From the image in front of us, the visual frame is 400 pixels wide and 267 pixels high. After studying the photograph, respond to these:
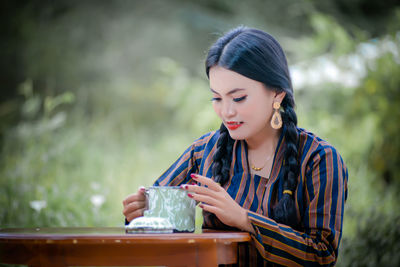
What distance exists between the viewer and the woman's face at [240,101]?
67.9 inches

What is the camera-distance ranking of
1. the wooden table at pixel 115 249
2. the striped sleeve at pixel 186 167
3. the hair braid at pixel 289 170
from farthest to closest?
1. the striped sleeve at pixel 186 167
2. the hair braid at pixel 289 170
3. the wooden table at pixel 115 249

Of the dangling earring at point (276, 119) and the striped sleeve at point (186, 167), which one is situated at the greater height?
the dangling earring at point (276, 119)

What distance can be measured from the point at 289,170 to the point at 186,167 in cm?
51

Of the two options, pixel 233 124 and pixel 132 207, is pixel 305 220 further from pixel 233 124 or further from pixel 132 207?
pixel 132 207

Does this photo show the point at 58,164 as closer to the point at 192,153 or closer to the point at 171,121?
the point at 192,153

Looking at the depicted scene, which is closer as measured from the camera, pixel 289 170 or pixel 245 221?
pixel 245 221

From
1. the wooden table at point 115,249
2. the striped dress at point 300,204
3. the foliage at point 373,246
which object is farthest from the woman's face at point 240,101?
the foliage at point 373,246

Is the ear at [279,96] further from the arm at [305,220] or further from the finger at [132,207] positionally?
the finger at [132,207]

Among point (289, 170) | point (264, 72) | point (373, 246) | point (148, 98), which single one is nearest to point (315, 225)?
point (289, 170)

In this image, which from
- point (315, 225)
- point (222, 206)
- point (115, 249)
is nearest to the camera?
point (115, 249)

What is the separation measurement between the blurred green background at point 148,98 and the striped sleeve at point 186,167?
1.23 m

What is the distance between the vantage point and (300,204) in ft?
5.48

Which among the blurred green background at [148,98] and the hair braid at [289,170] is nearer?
the hair braid at [289,170]

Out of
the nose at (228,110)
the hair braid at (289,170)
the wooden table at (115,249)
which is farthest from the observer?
the nose at (228,110)
